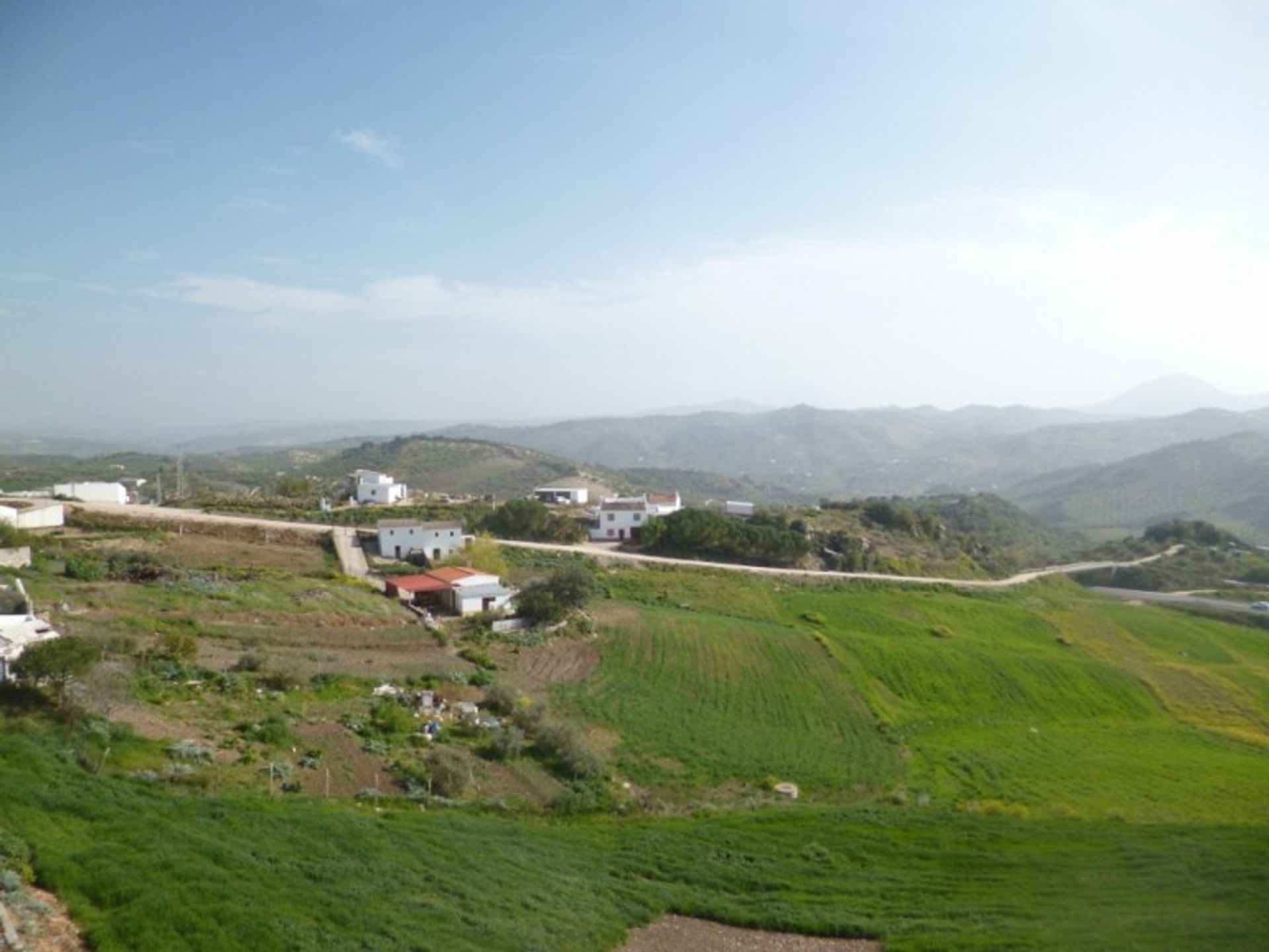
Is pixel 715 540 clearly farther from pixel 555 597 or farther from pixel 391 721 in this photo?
pixel 391 721

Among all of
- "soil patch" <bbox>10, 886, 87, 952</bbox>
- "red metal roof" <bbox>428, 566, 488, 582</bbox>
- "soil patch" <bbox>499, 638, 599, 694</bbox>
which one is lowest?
"soil patch" <bbox>499, 638, 599, 694</bbox>

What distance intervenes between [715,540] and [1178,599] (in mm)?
38605

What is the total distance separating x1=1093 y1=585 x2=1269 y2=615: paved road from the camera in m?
58.8

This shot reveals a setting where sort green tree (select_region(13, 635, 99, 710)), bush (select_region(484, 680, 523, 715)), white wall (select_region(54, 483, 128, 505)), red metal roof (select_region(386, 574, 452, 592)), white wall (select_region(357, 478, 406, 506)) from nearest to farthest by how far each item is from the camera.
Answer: green tree (select_region(13, 635, 99, 710)) → bush (select_region(484, 680, 523, 715)) → red metal roof (select_region(386, 574, 452, 592)) → white wall (select_region(54, 483, 128, 505)) → white wall (select_region(357, 478, 406, 506))

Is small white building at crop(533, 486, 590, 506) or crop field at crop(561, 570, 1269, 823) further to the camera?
small white building at crop(533, 486, 590, 506)

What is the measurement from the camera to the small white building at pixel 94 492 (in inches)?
2089

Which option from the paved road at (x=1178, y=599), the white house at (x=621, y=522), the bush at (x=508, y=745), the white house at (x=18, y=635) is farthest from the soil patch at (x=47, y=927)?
the paved road at (x=1178, y=599)

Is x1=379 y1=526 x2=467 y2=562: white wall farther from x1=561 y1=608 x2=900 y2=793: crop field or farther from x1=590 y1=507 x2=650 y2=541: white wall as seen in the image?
x1=590 y1=507 x2=650 y2=541: white wall

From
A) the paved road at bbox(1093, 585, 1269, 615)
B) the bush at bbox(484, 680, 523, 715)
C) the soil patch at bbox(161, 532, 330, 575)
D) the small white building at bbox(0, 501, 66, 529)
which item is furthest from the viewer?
the paved road at bbox(1093, 585, 1269, 615)

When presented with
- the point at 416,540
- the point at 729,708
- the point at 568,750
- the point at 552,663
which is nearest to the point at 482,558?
the point at 416,540

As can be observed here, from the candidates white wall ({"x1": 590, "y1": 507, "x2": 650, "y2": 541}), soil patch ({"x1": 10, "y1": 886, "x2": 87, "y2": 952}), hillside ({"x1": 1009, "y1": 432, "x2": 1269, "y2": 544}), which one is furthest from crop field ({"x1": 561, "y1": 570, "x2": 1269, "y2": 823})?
hillside ({"x1": 1009, "y1": 432, "x2": 1269, "y2": 544})

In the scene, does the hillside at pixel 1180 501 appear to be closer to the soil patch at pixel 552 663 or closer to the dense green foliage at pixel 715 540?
the dense green foliage at pixel 715 540

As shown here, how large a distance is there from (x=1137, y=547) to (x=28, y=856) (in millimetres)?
106714

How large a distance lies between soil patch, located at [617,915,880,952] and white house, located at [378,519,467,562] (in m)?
36.9
